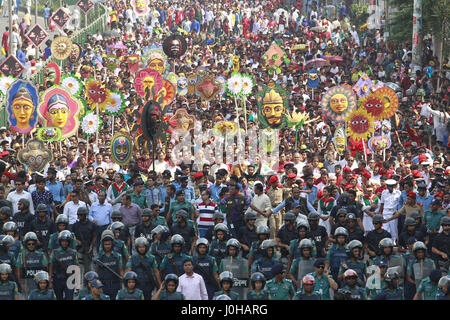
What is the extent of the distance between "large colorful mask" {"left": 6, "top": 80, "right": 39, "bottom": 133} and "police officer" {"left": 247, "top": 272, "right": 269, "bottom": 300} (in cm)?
880

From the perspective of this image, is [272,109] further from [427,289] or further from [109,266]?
[427,289]

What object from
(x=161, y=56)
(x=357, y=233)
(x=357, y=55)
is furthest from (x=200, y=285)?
(x=357, y=55)

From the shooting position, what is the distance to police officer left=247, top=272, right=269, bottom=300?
42.8 ft

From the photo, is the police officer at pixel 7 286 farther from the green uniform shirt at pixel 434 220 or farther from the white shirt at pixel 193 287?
the green uniform shirt at pixel 434 220

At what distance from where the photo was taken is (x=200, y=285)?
13.6 metres

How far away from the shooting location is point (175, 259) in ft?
47.5

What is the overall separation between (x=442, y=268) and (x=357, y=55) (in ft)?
64.9

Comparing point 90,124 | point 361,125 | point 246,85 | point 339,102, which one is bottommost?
point 361,125

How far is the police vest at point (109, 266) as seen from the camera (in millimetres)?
14242

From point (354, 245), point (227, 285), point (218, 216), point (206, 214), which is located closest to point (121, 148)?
point (206, 214)

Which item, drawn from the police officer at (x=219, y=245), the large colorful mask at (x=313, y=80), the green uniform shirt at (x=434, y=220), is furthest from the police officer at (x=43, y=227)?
the large colorful mask at (x=313, y=80)

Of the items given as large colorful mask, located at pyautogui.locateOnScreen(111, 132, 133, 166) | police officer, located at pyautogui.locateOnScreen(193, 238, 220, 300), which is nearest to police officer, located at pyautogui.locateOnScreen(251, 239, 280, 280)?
police officer, located at pyautogui.locateOnScreen(193, 238, 220, 300)

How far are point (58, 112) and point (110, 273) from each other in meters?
7.44

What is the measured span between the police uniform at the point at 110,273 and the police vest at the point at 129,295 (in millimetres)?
A: 1117
